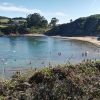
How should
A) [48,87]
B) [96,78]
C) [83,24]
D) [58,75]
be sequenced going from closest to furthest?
[48,87] < [96,78] < [58,75] < [83,24]

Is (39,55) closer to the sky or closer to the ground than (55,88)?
closer to the ground

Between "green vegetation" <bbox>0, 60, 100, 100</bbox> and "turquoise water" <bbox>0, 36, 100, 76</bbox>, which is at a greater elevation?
"green vegetation" <bbox>0, 60, 100, 100</bbox>

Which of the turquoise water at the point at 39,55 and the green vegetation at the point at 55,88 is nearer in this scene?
the green vegetation at the point at 55,88

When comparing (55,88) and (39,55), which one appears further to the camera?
(39,55)

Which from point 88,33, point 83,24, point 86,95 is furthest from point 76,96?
point 83,24

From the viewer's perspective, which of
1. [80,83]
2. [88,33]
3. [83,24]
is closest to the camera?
[80,83]

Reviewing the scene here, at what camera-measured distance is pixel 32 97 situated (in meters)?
18.2

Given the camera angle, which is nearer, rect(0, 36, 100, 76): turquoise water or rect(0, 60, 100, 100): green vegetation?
rect(0, 60, 100, 100): green vegetation

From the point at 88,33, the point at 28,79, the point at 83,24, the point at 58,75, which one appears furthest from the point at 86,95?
the point at 83,24

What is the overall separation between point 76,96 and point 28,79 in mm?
8360

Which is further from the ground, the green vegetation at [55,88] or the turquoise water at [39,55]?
the green vegetation at [55,88]

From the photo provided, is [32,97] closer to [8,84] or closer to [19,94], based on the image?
[19,94]

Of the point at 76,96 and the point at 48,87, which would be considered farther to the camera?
the point at 48,87

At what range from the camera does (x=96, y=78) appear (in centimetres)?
2212
